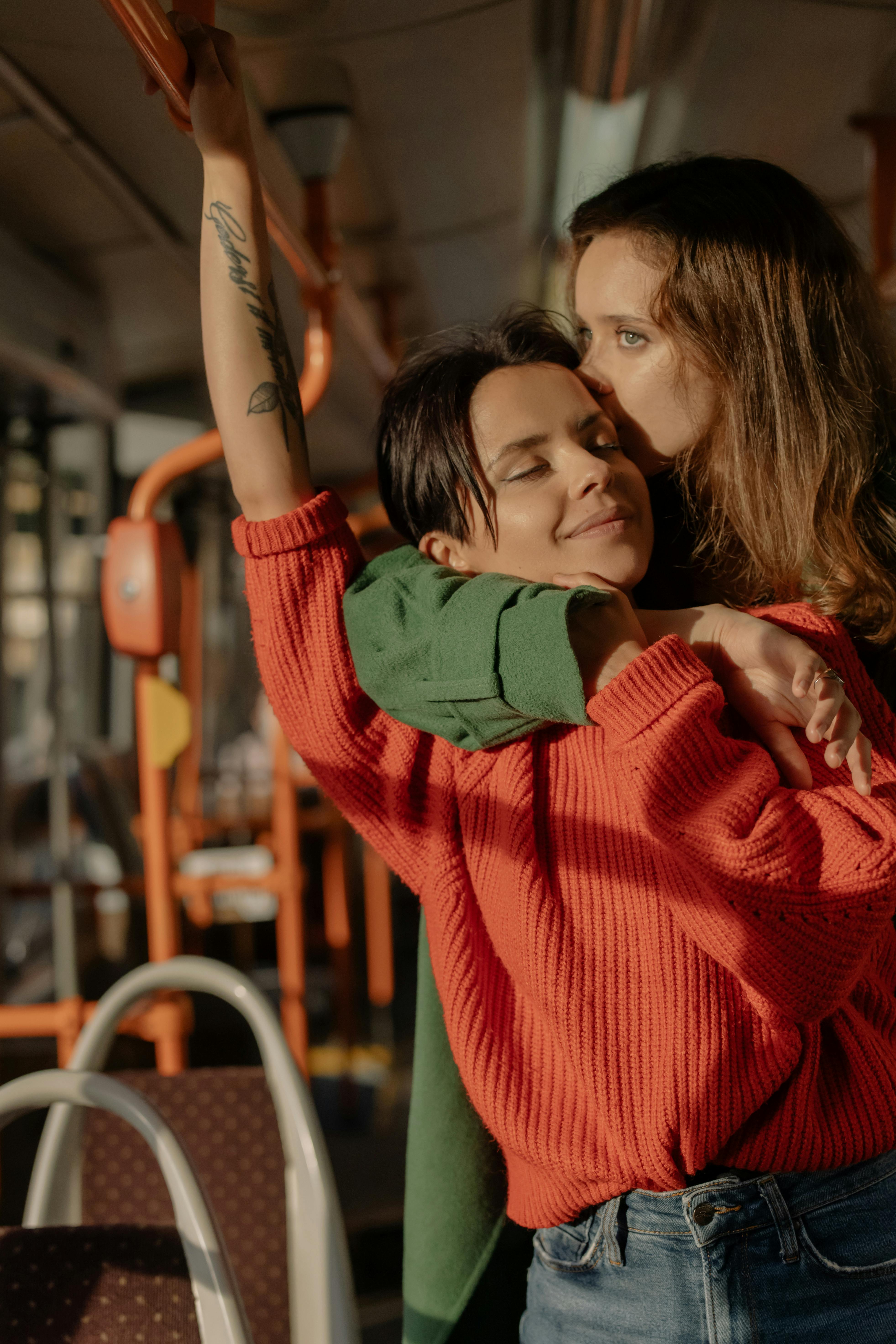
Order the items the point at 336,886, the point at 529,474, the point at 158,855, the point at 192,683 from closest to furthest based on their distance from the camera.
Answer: the point at 529,474
the point at 158,855
the point at 336,886
the point at 192,683

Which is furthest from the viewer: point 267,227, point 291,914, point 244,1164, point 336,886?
point 336,886

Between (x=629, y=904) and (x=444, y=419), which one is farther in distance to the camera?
(x=444, y=419)

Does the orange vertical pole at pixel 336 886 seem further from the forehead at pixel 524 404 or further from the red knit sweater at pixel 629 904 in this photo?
the forehead at pixel 524 404

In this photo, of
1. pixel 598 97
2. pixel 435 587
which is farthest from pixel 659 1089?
pixel 598 97

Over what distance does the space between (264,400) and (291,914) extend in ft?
6.24

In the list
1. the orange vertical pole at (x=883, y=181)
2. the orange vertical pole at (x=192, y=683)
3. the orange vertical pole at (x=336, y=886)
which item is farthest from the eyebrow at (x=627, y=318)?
the orange vertical pole at (x=192, y=683)

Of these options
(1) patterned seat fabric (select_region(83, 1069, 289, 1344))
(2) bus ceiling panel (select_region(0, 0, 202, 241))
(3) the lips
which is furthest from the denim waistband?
(2) bus ceiling panel (select_region(0, 0, 202, 241))

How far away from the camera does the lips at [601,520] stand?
0.93m

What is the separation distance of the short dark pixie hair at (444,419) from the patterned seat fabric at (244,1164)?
40.2 inches

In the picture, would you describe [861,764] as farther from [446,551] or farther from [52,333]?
[52,333]

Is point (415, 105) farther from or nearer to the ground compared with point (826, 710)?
farther from the ground

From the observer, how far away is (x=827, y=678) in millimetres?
788

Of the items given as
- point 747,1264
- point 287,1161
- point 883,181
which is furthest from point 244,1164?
point 883,181

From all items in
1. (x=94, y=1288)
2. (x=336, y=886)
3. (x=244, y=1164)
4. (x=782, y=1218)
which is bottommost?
(x=336, y=886)
